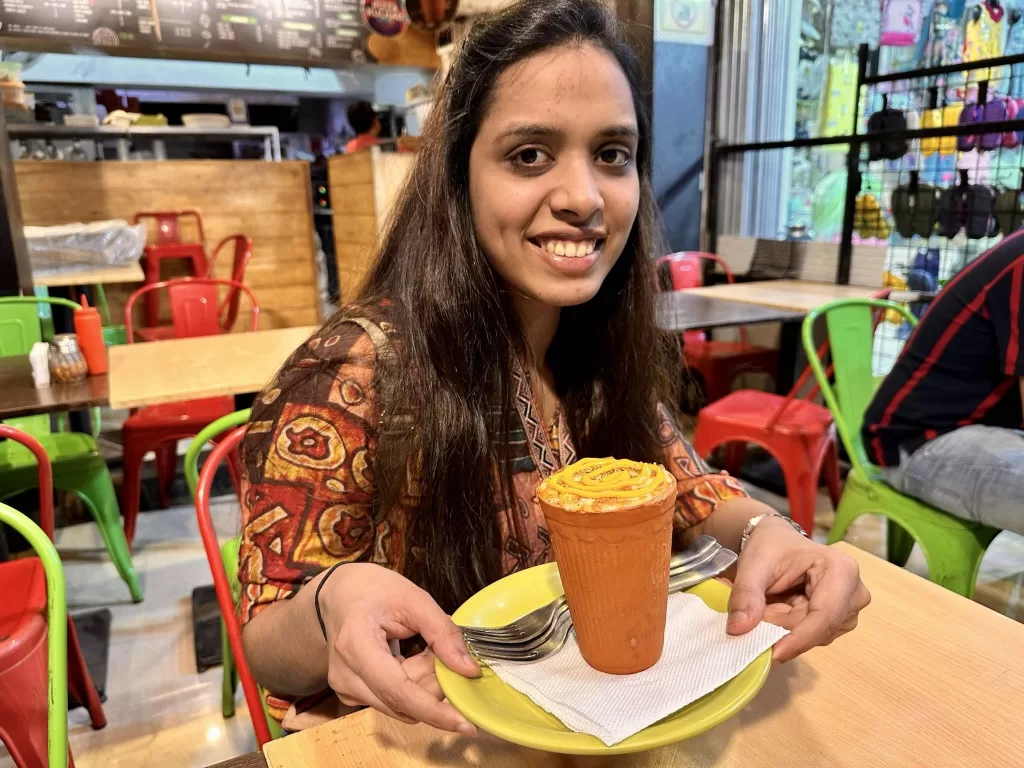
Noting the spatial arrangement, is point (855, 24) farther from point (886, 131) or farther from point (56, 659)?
point (56, 659)

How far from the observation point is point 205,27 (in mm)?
4602

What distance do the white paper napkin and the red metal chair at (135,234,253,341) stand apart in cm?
412

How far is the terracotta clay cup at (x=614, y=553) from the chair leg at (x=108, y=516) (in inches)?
93.6

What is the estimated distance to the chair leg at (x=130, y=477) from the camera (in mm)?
2871

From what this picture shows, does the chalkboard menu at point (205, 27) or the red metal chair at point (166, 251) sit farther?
the red metal chair at point (166, 251)

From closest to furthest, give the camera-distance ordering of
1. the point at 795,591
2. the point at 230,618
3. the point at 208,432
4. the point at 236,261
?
the point at 795,591
the point at 230,618
the point at 208,432
the point at 236,261

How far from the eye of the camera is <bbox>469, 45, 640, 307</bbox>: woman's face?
0.96m

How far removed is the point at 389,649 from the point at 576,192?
23.0 inches

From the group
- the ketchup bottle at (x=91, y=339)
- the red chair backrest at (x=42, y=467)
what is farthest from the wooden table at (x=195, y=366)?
the red chair backrest at (x=42, y=467)

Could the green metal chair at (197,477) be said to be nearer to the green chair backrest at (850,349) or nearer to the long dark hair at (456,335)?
the long dark hair at (456,335)

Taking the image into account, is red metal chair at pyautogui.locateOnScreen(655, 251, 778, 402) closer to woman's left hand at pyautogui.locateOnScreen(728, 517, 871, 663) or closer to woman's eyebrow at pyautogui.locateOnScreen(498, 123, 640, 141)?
woman's eyebrow at pyautogui.locateOnScreen(498, 123, 640, 141)

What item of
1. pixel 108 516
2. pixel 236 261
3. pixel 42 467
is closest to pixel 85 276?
pixel 236 261

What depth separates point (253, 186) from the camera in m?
5.52

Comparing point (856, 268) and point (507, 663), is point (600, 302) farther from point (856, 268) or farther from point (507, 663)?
point (856, 268)
